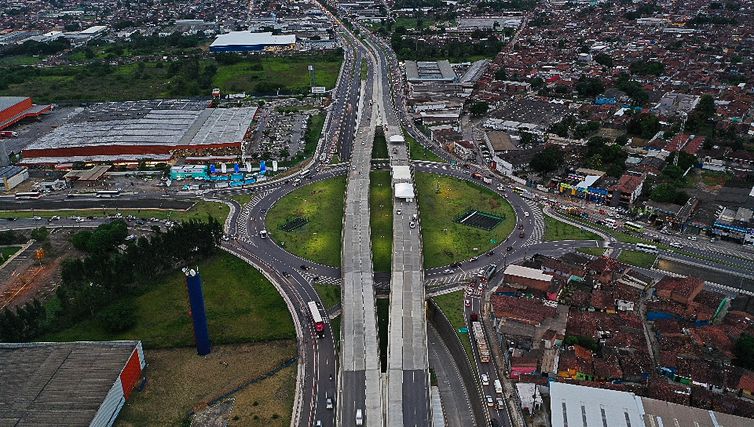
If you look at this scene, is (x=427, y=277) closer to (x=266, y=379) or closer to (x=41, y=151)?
(x=266, y=379)

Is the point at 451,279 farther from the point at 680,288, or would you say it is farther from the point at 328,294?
the point at 680,288

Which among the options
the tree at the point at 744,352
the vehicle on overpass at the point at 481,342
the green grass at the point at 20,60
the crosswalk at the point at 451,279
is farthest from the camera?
the green grass at the point at 20,60

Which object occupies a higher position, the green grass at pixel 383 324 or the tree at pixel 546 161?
the green grass at pixel 383 324

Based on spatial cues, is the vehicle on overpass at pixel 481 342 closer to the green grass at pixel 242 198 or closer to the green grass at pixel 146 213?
the green grass at pixel 146 213

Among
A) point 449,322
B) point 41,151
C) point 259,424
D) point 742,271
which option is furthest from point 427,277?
point 41,151

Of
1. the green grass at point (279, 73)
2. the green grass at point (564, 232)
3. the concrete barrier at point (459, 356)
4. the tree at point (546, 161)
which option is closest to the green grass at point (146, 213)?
the concrete barrier at point (459, 356)

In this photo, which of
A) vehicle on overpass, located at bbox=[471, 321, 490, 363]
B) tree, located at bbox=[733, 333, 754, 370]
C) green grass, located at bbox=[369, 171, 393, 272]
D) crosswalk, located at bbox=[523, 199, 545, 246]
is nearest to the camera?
tree, located at bbox=[733, 333, 754, 370]

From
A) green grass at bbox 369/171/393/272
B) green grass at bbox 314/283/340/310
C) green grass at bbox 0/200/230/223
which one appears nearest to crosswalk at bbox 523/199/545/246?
green grass at bbox 369/171/393/272

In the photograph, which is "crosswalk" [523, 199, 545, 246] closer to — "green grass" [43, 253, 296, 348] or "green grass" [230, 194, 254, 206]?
"green grass" [43, 253, 296, 348]
